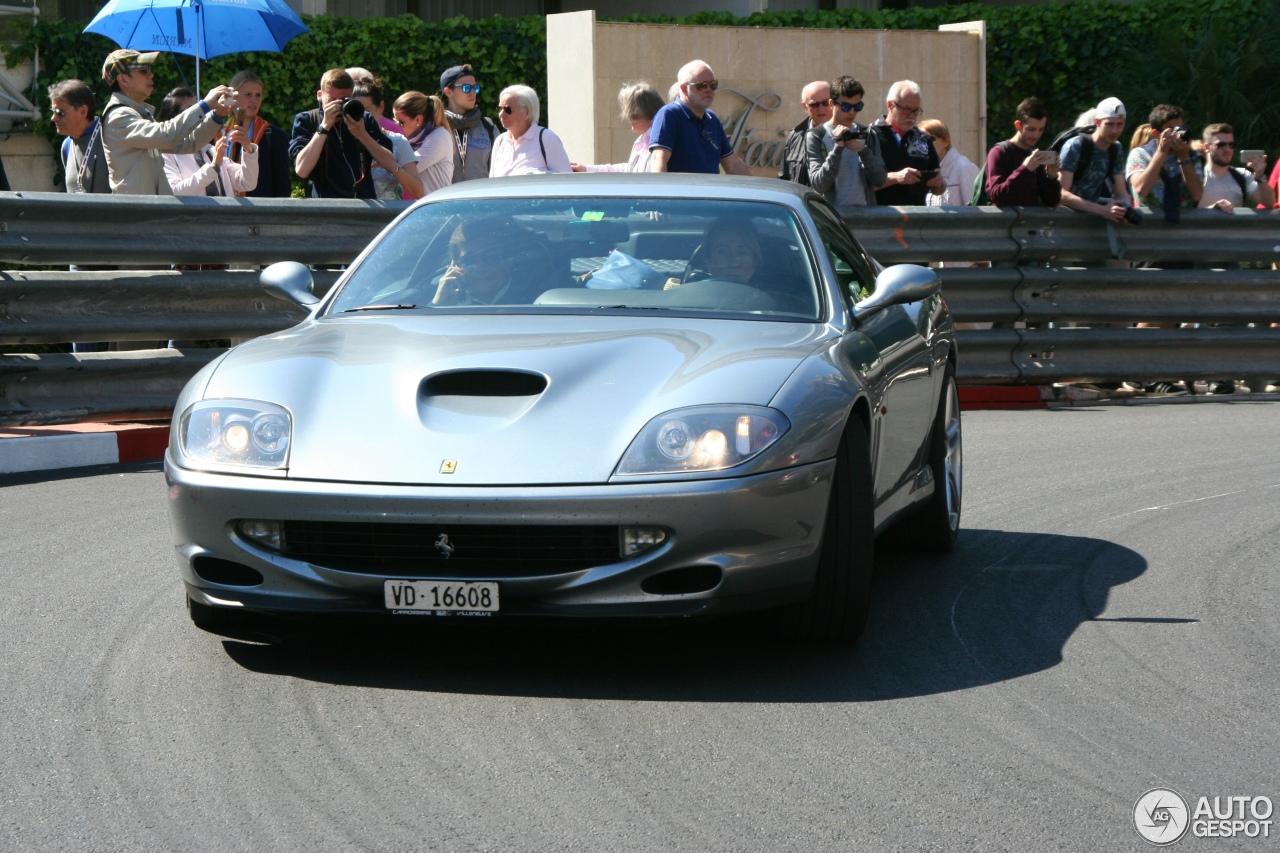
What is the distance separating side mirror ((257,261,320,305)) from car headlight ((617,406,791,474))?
70.6 inches

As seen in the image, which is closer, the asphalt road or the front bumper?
the asphalt road

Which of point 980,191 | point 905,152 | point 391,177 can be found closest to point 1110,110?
point 980,191

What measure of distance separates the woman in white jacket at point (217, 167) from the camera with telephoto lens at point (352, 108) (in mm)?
775

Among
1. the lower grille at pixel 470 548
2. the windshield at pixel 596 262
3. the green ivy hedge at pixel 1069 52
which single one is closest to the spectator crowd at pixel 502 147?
the windshield at pixel 596 262

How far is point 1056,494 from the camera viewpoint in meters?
8.04

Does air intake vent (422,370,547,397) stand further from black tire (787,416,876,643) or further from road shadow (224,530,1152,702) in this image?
black tire (787,416,876,643)

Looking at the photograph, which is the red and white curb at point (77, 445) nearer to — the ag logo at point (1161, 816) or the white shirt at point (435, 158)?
the white shirt at point (435, 158)

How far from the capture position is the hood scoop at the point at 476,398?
4.58 meters

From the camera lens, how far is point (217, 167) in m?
10.7

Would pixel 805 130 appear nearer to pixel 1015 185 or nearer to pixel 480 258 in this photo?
pixel 1015 185

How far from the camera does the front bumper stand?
172 inches

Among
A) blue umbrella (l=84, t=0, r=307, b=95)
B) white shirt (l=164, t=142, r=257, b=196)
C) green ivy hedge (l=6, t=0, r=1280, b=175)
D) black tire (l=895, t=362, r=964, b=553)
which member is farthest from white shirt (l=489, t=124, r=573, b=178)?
green ivy hedge (l=6, t=0, r=1280, b=175)

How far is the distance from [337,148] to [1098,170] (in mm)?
5439

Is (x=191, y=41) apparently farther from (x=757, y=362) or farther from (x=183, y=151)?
(x=757, y=362)
